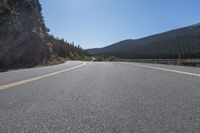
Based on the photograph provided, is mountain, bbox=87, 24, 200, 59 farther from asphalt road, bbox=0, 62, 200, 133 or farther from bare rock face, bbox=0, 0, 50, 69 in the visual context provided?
asphalt road, bbox=0, 62, 200, 133

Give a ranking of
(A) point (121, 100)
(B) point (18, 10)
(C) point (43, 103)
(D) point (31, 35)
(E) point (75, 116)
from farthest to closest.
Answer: (D) point (31, 35), (B) point (18, 10), (A) point (121, 100), (C) point (43, 103), (E) point (75, 116)

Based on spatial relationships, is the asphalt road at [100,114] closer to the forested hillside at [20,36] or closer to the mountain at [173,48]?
the forested hillside at [20,36]

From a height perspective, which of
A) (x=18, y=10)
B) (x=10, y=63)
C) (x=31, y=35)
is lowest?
(x=10, y=63)

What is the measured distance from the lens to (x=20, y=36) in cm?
3359

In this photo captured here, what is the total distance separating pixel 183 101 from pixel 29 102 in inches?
95.3

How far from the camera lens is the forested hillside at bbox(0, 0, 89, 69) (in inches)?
1152

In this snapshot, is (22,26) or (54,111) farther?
(22,26)

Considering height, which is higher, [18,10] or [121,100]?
[18,10]

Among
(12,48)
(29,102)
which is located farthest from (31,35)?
(29,102)

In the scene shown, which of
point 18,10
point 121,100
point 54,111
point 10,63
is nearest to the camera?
point 54,111

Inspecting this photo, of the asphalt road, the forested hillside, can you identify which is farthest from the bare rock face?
the asphalt road

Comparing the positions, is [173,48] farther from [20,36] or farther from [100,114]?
[100,114]

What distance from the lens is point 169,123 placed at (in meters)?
3.52

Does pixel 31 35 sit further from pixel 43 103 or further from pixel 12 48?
pixel 43 103
